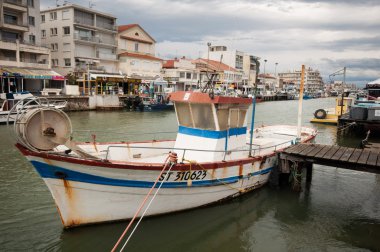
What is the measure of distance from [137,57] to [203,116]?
47191 millimetres

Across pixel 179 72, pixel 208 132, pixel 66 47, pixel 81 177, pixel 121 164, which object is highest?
pixel 66 47

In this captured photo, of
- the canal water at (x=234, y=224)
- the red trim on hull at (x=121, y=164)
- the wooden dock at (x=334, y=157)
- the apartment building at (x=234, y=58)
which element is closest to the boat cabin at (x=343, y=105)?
the canal water at (x=234, y=224)

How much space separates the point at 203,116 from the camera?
988 centimetres

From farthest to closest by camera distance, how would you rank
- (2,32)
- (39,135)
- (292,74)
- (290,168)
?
(292,74)
(2,32)
(290,168)
(39,135)

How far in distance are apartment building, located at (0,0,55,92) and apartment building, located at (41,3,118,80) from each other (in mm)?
5407

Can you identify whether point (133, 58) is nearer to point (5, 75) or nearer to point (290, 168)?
point (5, 75)

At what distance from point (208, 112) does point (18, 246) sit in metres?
6.37

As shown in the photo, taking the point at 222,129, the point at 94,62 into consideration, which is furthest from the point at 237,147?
the point at 94,62

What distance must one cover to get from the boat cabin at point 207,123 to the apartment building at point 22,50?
31.8 metres

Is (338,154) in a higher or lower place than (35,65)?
lower

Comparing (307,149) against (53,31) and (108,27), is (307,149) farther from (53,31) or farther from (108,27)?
(108,27)

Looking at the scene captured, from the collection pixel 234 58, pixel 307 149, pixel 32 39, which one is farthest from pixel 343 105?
pixel 234 58

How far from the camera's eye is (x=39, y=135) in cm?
694

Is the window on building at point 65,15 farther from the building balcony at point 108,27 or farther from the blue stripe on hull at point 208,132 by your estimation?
the blue stripe on hull at point 208,132
